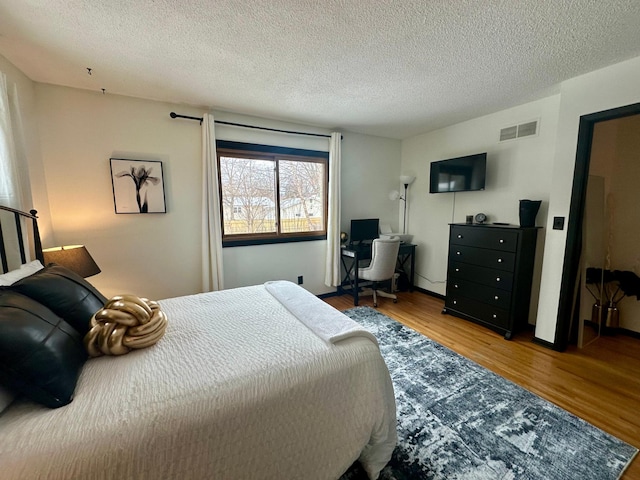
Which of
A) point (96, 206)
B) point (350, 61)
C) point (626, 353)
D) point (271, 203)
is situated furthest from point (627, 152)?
point (96, 206)

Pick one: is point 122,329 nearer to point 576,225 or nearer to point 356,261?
point 356,261

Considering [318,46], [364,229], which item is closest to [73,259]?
[318,46]

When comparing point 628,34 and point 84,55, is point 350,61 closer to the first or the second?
point 628,34

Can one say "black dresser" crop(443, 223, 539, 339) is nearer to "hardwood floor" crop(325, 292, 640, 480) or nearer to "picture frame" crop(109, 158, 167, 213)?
"hardwood floor" crop(325, 292, 640, 480)

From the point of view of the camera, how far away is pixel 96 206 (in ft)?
8.16

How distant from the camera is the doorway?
2.16m

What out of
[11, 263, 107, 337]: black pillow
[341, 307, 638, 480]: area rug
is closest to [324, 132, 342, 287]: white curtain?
[341, 307, 638, 480]: area rug

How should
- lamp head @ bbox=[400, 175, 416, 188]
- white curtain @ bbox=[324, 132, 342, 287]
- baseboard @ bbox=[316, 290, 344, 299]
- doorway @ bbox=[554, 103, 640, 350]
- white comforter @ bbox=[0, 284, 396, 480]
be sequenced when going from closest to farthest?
white comforter @ bbox=[0, 284, 396, 480] < doorway @ bbox=[554, 103, 640, 350] < white curtain @ bbox=[324, 132, 342, 287] < baseboard @ bbox=[316, 290, 344, 299] < lamp head @ bbox=[400, 175, 416, 188]

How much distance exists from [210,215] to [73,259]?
47.6 inches

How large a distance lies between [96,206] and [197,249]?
39.1 inches

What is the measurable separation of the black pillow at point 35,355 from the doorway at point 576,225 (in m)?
3.43

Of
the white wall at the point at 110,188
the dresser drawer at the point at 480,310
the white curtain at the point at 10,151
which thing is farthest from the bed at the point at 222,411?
the dresser drawer at the point at 480,310

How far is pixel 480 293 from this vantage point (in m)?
2.90

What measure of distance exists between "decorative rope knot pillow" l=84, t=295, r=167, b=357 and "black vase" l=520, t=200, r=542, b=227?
330 centimetres
